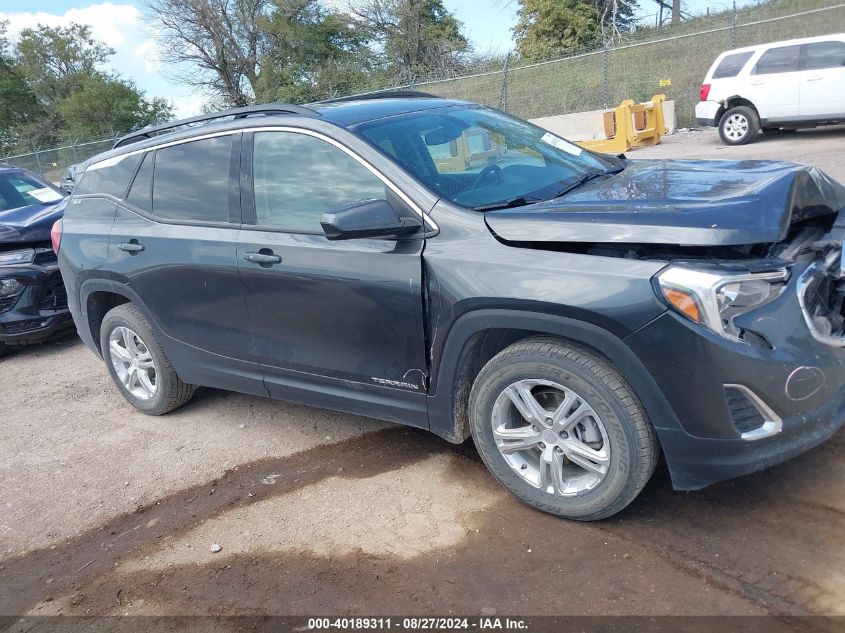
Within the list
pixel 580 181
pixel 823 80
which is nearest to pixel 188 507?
pixel 580 181

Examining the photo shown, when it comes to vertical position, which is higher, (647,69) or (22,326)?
(647,69)

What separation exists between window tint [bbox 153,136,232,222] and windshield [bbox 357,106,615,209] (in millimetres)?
959

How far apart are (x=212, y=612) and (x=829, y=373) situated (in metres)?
2.64

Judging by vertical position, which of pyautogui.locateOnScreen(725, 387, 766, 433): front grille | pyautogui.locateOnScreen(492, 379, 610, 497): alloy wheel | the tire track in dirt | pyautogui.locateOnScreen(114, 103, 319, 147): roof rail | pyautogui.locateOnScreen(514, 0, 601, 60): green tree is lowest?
the tire track in dirt

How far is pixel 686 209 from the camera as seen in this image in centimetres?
283

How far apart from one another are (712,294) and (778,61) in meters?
13.0

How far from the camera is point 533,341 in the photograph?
304 centimetres

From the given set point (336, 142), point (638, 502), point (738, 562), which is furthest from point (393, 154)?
point (738, 562)

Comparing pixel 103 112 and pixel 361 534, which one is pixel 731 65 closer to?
pixel 361 534

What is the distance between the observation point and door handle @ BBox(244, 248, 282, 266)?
374 cm

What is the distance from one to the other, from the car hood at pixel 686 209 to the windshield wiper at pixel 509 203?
0.09 meters

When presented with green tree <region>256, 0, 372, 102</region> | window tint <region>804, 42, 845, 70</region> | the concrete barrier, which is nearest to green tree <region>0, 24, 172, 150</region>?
green tree <region>256, 0, 372, 102</region>

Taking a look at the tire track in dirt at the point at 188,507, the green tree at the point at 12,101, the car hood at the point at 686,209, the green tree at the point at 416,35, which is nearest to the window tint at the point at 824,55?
the car hood at the point at 686,209

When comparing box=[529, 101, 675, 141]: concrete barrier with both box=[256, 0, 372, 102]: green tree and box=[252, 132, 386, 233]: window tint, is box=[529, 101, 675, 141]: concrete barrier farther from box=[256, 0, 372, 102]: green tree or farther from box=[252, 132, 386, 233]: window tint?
box=[256, 0, 372, 102]: green tree
